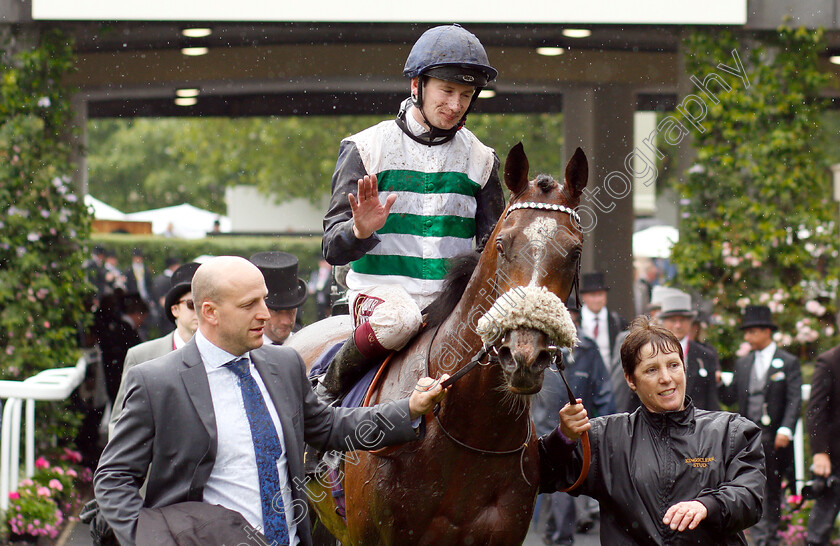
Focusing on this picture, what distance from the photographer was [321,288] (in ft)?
44.4

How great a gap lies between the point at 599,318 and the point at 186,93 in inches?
174

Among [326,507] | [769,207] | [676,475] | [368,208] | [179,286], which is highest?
[769,207]

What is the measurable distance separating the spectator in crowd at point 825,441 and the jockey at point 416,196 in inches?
150

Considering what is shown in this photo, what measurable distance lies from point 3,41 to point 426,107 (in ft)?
17.0

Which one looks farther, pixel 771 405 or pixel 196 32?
pixel 196 32

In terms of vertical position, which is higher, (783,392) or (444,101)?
(444,101)

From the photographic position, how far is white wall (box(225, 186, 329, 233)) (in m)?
18.7

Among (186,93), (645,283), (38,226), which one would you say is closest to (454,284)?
(38,226)

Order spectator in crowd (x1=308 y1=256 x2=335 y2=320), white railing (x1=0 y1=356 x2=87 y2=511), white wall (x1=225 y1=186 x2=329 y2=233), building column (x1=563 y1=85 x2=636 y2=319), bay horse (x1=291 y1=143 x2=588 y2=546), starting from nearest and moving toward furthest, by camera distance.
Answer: bay horse (x1=291 y1=143 x2=588 y2=546) → white railing (x1=0 y1=356 x2=87 y2=511) → building column (x1=563 y1=85 x2=636 y2=319) → spectator in crowd (x1=308 y1=256 x2=335 y2=320) → white wall (x1=225 y1=186 x2=329 y2=233)

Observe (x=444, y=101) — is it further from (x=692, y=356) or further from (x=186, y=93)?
(x=186, y=93)

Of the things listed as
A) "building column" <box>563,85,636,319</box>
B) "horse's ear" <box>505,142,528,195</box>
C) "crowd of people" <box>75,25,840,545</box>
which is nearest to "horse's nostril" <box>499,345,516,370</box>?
"crowd of people" <box>75,25,840,545</box>

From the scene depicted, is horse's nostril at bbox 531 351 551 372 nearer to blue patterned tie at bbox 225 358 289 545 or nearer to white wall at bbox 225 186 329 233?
blue patterned tie at bbox 225 358 289 545

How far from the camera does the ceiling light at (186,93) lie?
9055mm

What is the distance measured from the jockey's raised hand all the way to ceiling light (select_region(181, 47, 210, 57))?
589 centimetres
